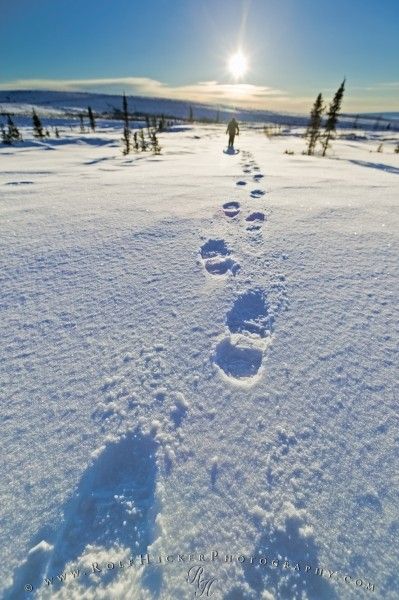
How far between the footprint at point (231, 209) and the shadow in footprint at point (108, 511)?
104 inches

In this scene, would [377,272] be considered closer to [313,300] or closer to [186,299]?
[313,300]

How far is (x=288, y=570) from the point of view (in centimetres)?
111

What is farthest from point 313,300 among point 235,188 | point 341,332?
point 235,188

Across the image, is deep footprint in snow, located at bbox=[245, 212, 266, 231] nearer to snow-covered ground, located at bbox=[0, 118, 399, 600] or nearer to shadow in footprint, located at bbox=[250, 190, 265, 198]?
snow-covered ground, located at bbox=[0, 118, 399, 600]

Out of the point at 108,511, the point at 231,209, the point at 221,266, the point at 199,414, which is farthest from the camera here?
the point at 231,209

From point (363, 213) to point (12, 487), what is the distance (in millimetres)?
3784

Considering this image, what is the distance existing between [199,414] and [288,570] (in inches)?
27.0

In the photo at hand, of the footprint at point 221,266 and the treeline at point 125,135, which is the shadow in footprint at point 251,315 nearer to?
the footprint at point 221,266

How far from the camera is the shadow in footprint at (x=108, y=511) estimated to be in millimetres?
1130

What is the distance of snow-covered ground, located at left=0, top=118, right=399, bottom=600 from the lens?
3.69ft

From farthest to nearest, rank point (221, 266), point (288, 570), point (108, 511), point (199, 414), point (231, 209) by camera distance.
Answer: point (231, 209), point (221, 266), point (199, 414), point (108, 511), point (288, 570)

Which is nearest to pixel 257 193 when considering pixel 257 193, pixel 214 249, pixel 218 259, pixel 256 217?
pixel 257 193

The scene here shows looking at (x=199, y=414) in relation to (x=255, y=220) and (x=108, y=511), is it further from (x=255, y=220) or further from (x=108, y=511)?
(x=255, y=220)

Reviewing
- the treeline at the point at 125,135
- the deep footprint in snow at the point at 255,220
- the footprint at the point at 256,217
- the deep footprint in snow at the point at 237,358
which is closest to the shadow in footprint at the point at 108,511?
the deep footprint in snow at the point at 237,358
